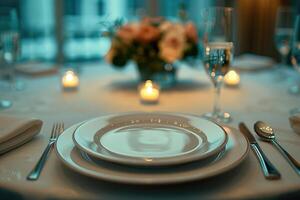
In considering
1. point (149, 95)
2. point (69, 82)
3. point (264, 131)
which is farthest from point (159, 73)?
point (264, 131)

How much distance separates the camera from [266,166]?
649mm

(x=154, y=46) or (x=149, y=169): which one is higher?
(x=154, y=46)

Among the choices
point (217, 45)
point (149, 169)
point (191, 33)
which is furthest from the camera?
point (191, 33)

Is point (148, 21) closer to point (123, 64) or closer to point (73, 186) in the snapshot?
point (123, 64)

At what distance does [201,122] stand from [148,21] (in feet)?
2.20

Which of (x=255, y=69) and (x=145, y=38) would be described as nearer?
(x=145, y=38)

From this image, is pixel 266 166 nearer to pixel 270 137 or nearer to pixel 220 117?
pixel 270 137

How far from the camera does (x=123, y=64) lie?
1.35 m

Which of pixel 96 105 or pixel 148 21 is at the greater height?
pixel 148 21

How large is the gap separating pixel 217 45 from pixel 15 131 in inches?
21.3

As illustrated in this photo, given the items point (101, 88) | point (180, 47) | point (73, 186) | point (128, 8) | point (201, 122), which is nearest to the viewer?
point (73, 186)

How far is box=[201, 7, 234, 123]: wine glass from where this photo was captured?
0.95m

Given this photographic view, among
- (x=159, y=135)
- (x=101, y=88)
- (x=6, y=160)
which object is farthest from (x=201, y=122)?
(x=101, y=88)

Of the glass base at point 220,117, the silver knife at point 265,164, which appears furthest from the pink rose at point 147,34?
the silver knife at point 265,164
